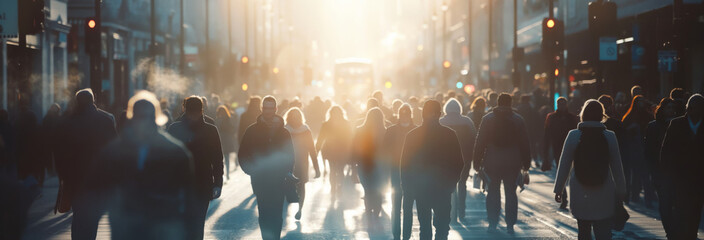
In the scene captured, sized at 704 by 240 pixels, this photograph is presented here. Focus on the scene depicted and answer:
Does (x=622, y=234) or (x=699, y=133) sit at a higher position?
(x=699, y=133)

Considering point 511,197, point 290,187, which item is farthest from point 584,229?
point 511,197

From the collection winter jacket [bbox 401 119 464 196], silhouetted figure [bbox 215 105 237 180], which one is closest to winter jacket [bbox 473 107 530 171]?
winter jacket [bbox 401 119 464 196]

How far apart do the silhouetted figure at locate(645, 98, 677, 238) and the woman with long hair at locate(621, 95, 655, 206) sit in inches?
83.7

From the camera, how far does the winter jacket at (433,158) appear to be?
9.64m

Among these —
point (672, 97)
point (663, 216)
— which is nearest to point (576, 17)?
point (672, 97)

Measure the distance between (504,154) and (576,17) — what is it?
2814 centimetres

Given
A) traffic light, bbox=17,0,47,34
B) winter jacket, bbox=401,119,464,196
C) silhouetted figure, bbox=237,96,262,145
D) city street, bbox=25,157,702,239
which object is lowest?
city street, bbox=25,157,702,239

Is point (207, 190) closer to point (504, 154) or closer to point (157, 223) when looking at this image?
point (157, 223)

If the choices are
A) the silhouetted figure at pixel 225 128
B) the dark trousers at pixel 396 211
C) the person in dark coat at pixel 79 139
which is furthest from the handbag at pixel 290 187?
the silhouetted figure at pixel 225 128

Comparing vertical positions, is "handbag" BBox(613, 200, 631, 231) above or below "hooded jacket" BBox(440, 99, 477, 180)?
below

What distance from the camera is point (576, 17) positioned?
39.2 meters

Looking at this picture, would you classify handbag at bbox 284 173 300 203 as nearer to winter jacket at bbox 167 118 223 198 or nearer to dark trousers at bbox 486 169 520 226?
winter jacket at bbox 167 118 223 198

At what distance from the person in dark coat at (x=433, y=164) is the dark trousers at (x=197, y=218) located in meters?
2.18

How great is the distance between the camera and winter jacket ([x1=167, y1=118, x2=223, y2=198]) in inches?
352
